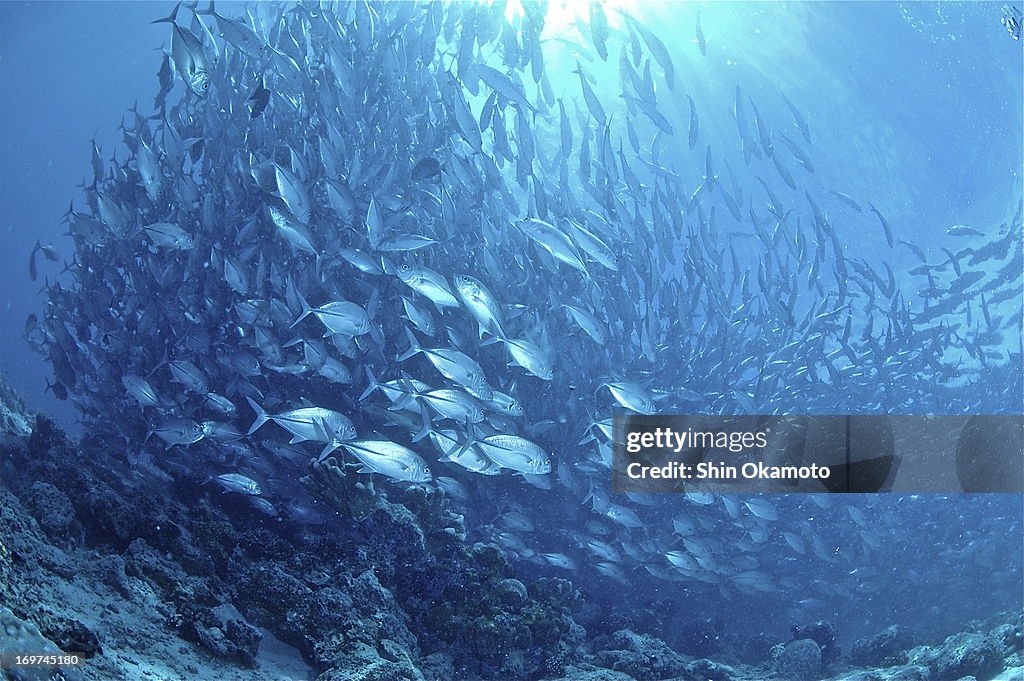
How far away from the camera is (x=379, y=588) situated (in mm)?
4215

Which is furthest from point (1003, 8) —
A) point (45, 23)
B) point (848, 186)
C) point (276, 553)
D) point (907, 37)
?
point (45, 23)

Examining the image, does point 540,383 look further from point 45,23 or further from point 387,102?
point 45,23

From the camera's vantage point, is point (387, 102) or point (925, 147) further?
point (925, 147)

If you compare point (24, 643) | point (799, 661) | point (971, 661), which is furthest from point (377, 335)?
point (799, 661)

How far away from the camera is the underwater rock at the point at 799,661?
5684mm

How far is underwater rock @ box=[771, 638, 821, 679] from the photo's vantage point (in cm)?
568

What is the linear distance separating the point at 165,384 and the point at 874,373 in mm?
8961

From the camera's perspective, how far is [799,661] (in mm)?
5836

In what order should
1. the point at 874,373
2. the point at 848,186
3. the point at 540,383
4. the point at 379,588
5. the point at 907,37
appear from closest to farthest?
the point at 379,588 → the point at 540,383 → the point at 874,373 → the point at 907,37 → the point at 848,186

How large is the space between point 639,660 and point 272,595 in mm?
2986

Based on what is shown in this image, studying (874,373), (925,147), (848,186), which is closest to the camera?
(874,373)

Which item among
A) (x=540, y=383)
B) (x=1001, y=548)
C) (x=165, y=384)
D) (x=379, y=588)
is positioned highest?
(x=540, y=383)

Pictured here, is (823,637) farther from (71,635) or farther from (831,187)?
(831,187)

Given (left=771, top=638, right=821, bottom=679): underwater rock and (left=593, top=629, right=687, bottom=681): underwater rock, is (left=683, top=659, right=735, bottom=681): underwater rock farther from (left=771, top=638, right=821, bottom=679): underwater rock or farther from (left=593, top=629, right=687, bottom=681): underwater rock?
(left=771, top=638, right=821, bottom=679): underwater rock
